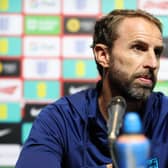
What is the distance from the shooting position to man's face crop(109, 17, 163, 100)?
0.94 metres

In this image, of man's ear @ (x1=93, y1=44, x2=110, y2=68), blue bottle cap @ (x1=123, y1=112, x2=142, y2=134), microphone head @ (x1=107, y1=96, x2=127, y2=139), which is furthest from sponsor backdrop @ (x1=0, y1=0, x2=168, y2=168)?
blue bottle cap @ (x1=123, y1=112, x2=142, y2=134)

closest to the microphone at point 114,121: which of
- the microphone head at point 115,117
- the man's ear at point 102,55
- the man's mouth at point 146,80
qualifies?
the microphone head at point 115,117

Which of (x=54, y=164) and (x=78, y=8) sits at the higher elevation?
(x=78, y=8)

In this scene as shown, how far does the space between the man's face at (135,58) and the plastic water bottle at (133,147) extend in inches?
19.5

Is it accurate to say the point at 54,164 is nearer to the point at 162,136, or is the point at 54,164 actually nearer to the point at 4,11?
the point at 162,136

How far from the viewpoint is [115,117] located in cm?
53

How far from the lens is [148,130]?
3.38 ft

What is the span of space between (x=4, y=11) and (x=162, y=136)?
0.89m

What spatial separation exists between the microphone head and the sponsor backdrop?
3.29ft

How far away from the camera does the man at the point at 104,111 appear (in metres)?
0.94

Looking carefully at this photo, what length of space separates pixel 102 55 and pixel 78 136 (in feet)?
0.88

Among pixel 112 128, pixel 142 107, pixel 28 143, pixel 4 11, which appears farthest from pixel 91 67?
pixel 112 128

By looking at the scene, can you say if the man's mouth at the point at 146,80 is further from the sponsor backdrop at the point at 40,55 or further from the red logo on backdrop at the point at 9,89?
the red logo on backdrop at the point at 9,89

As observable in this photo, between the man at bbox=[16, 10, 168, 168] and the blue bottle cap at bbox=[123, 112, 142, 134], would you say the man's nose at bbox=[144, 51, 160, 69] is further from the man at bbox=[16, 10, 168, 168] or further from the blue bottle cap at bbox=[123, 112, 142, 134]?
the blue bottle cap at bbox=[123, 112, 142, 134]
